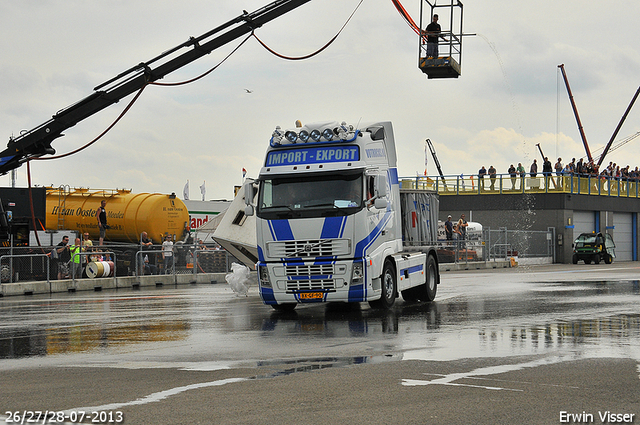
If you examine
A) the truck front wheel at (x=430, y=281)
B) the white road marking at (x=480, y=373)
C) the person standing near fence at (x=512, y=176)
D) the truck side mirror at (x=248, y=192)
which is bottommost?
the white road marking at (x=480, y=373)

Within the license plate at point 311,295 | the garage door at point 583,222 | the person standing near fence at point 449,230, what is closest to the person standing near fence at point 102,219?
the person standing near fence at point 449,230

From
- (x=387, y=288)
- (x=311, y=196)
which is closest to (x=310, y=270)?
(x=311, y=196)

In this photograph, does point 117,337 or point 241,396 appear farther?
point 117,337

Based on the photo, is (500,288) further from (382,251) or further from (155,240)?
(155,240)

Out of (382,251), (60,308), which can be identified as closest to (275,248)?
(382,251)

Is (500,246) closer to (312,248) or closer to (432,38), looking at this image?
(432,38)

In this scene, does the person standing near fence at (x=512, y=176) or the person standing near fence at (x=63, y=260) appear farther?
the person standing near fence at (x=512, y=176)

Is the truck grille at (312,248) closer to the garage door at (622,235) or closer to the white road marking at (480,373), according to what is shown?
the white road marking at (480,373)

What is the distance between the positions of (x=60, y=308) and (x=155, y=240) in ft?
50.2

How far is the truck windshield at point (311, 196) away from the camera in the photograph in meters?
14.6

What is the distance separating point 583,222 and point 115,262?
1442 inches

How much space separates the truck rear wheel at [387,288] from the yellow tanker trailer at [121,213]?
19.4m

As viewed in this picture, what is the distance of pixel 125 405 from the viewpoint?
22.7 ft

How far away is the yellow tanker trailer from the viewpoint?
110 ft
